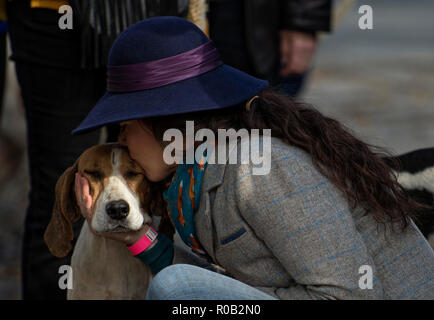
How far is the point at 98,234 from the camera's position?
228 centimetres

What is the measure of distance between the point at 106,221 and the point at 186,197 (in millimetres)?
263

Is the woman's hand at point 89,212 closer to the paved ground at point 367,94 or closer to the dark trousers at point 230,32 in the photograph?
the paved ground at point 367,94

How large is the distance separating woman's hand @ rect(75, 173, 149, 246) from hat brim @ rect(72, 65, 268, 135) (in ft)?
0.79

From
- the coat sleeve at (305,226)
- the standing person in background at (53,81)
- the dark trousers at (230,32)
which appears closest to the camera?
the coat sleeve at (305,226)

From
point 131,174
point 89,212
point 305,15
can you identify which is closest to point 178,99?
point 131,174

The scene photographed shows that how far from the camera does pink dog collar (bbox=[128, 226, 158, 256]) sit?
230cm

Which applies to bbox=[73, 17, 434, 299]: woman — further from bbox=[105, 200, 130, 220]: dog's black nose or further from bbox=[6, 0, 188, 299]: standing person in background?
bbox=[6, 0, 188, 299]: standing person in background

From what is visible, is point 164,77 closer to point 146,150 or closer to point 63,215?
point 146,150

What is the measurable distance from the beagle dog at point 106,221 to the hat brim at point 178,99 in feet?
0.73

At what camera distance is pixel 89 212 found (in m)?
2.28

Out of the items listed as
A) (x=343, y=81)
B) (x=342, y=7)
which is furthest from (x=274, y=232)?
(x=343, y=81)

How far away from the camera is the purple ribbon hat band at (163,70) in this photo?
210 cm

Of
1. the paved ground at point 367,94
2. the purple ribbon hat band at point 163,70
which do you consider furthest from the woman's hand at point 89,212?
the paved ground at point 367,94

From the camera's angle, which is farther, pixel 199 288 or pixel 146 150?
pixel 146 150
